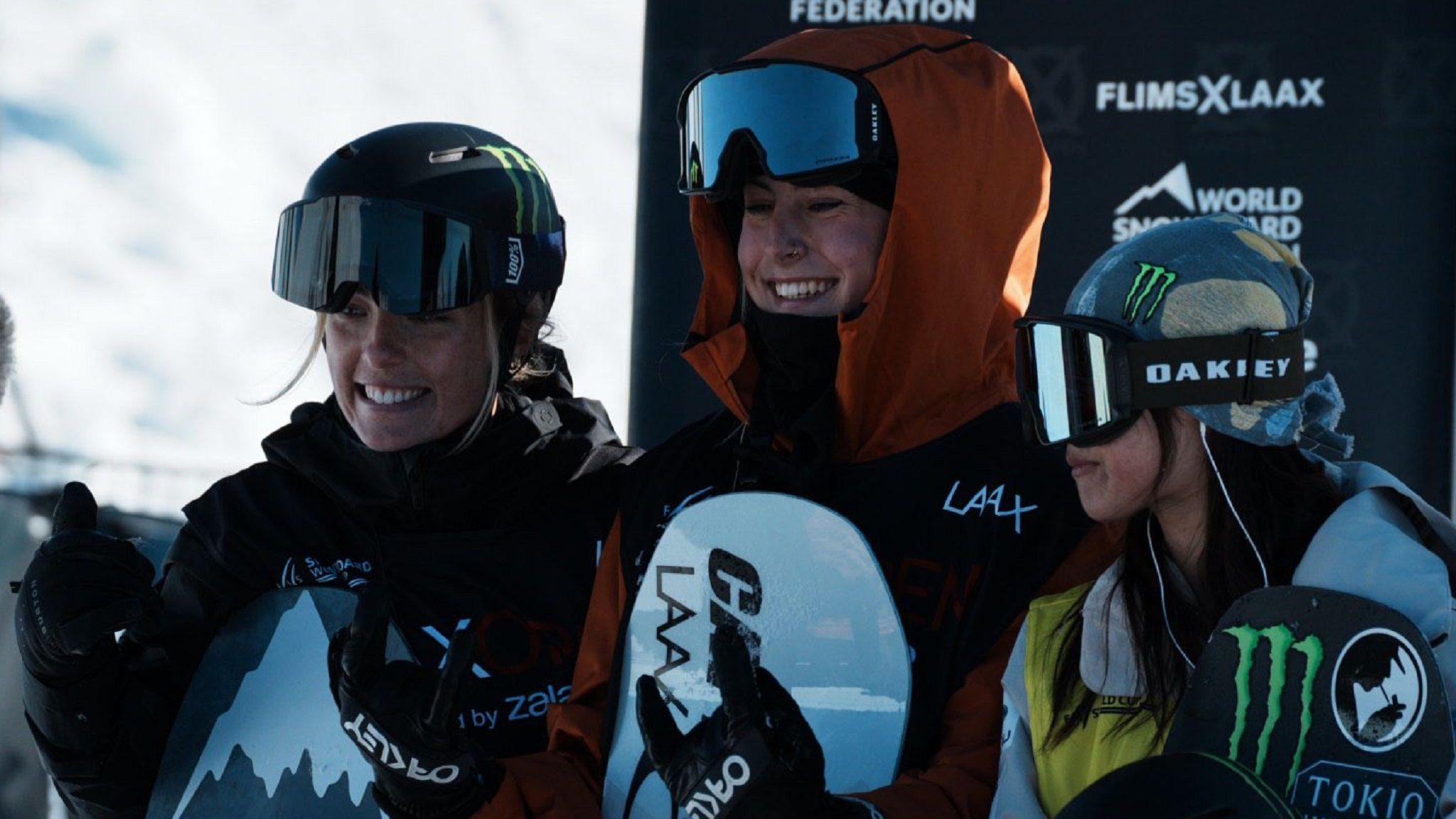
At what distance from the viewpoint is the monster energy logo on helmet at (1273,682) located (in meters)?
1.73

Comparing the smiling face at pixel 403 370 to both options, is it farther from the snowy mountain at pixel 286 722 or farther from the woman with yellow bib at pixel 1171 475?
the woman with yellow bib at pixel 1171 475

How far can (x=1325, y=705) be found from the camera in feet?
5.66

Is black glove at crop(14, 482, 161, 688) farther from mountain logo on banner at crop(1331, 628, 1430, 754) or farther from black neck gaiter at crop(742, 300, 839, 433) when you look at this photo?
mountain logo on banner at crop(1331, 628, 1430, 754)

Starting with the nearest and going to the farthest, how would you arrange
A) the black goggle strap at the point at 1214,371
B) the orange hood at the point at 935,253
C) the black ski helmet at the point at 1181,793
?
the black ski helmet at the point at 1181,793, the black goggle strap at the point at 1214,371, the orange hood at the point at 935,253

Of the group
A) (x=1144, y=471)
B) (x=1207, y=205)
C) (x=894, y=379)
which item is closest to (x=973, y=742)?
(x=1144, y=471)

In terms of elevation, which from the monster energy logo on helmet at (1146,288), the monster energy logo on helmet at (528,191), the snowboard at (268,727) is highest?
the monster energy logo on helmet at (528,191)

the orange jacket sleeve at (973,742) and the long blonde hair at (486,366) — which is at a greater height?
the long blonde hair at (486,366)

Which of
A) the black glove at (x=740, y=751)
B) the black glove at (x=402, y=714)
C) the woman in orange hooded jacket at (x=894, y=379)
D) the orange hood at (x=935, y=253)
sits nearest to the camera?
the black glove at (x=740, y=751)

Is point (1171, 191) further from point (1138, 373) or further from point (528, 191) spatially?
point (1138, 373)

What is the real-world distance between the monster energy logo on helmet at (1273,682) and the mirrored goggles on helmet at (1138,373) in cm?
27

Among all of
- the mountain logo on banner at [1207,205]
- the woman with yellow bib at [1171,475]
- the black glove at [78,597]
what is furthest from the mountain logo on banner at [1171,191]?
the black glove at [78,597]

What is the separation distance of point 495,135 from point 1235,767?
1733 millimetres

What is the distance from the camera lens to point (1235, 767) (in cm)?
163

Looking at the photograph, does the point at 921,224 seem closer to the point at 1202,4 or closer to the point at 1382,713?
the point at 1382,713
